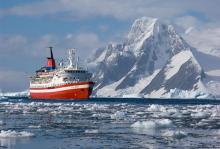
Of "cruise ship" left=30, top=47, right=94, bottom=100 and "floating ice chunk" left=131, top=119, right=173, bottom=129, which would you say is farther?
"cruise ship" left=30, top=47, right=94, bottom=100

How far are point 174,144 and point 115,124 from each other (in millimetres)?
12183

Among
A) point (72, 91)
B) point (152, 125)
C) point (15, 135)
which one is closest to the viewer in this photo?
point (15, 135)

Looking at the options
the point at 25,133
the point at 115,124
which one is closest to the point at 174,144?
the point at 25,133

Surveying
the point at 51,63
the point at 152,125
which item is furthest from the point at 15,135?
the point at 51,63

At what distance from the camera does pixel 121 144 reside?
25.9 m

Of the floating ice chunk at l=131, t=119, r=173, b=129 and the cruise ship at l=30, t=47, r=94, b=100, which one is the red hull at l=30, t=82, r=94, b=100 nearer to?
the cruise ship at l=30, t=47, r=94, b=100

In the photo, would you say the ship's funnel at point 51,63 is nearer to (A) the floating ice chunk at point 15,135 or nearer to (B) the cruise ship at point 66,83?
(B) the cruise ship at point 66,83

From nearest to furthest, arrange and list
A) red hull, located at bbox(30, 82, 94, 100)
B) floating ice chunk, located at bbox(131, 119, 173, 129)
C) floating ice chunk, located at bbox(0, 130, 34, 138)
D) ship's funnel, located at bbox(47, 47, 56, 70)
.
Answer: floating ice chunk, located at bbox(0, 130, 34, 138), floating ice chunk, located at bbox(131, 119, 173, 129), red hull, located at bbox(30, 82, 94, 100), ship's funnel, located at bbox(47, 47, 56, 70)

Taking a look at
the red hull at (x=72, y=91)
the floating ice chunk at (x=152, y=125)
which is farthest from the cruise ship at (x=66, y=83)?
the floating ice chunk at (x=152, y=125)

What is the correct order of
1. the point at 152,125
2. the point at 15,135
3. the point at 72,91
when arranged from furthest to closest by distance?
the point at 72,91 → the point at 152,125 → the point at 15,135

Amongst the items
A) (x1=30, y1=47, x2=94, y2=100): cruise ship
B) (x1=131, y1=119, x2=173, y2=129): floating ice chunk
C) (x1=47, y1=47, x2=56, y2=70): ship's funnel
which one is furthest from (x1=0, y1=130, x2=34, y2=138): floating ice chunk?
(x1=47, y1=47, x2=56, y2=70): ship's funnel

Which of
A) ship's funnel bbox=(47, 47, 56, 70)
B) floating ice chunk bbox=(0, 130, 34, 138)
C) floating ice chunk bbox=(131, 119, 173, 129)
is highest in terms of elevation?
ship's funnel bbox=(47, 47, 56, 70)

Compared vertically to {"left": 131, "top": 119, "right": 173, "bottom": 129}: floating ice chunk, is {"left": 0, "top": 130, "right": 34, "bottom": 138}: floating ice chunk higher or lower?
higher

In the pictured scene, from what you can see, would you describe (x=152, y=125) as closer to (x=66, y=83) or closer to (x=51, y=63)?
(x=66, y=83)
